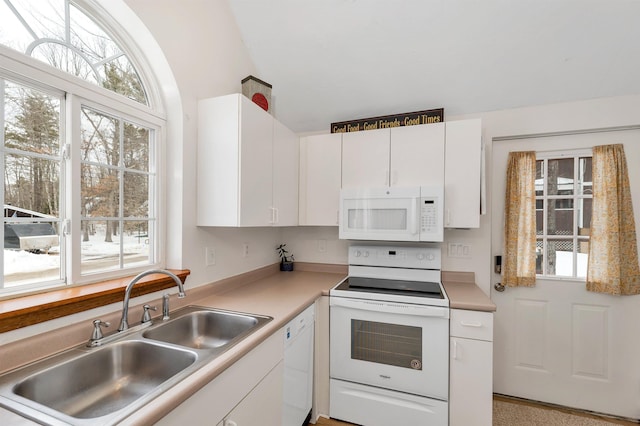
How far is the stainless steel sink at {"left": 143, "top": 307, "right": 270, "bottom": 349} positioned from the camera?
140cm

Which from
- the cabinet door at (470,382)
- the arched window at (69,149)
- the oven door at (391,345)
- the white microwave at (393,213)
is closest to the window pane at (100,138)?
the arched window at (69,149)

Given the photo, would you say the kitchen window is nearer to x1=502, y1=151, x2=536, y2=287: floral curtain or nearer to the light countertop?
x1=502, y1=151, x2=536, y2=287: floral curtain

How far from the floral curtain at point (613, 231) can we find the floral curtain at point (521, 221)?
1.18ft

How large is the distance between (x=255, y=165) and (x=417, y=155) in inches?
45.0

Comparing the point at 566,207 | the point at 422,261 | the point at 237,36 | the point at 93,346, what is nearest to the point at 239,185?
the point at 93,346

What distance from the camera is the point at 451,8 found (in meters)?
1.75

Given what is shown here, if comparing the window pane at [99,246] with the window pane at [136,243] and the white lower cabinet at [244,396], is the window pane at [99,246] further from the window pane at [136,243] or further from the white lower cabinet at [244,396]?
the white lower cabinet at [244,396]

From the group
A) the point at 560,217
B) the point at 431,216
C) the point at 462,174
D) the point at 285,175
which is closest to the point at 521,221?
the point at 560,217

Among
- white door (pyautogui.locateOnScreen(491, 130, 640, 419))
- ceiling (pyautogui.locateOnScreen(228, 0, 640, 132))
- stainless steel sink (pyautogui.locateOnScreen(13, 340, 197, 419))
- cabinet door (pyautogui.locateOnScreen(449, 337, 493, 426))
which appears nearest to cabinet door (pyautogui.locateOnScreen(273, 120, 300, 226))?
ceiling (pyautogui.locateOnScreen(228, 0, 640, 132))

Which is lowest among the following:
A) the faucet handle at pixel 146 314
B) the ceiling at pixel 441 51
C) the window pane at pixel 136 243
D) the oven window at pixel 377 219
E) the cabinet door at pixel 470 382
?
the cabinet door at pixel 470 382

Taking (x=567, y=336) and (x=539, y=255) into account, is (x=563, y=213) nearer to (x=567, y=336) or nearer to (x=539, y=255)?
(x=539, y=255)

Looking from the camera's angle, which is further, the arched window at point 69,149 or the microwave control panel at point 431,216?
the microwave control panel at point 431,216

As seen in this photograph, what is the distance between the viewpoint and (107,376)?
3.61 ft

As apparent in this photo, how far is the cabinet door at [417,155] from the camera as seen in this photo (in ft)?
6.56
